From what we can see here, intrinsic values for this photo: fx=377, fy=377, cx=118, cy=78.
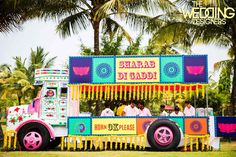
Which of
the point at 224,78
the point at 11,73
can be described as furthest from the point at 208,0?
the point at 11,73

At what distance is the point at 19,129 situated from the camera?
1080 centimetres

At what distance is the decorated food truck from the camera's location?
1058 centimetres

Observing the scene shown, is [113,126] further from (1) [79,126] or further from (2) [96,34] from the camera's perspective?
(2) [96,34]

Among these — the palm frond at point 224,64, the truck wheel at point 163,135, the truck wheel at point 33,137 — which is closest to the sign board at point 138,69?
the truck wheel at point 163,135

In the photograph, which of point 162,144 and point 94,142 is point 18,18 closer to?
point 94,142

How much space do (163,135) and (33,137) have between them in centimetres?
369

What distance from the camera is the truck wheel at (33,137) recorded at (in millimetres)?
10742

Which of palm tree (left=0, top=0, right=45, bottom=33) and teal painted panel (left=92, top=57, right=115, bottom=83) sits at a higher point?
palm tree (left=0, top=0, right=45, bottom=33)

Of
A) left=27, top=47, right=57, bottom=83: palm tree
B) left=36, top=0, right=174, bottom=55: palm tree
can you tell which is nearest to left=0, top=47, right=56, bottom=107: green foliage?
left=27, top=47, right=57, bottom=83: palm tree

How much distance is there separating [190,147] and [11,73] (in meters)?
23.8

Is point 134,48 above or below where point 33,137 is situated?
above

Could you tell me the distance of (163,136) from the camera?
34.6ft

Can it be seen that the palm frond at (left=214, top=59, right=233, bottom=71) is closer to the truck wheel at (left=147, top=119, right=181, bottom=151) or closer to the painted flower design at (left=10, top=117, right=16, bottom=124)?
the truck wheel at (left=147, top=119, right=181, bottom=151)

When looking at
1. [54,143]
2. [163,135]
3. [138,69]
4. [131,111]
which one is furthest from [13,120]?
[163,135]
